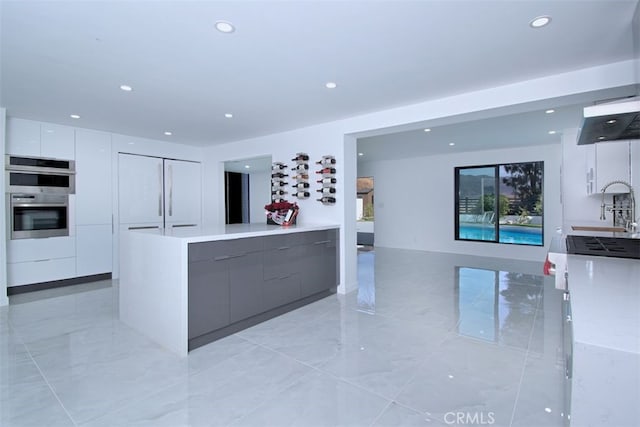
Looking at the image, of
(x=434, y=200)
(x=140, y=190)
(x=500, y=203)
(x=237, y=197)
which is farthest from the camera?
(x=237, y=197)

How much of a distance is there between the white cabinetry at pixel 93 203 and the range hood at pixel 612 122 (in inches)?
229

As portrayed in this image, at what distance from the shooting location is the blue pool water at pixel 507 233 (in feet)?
22.0

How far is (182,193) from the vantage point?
5941 mm

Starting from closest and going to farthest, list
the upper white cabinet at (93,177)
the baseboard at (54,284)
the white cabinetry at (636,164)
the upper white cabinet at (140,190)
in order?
the white cabinetry at (636,164) → the baseboard at (54,284) → the upper white cabinet at (93,177) → the upper white cabinet at (140,190)

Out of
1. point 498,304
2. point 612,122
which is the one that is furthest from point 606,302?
point 498,304

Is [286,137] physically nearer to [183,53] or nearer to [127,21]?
[183,53]

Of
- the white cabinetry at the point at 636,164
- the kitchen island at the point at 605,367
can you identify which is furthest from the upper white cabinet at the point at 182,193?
the white cabinetry at the point at 636,164

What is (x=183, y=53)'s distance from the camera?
2.35m

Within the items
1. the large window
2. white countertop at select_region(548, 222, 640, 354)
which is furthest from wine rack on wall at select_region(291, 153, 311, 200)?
the large window

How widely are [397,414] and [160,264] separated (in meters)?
2.07

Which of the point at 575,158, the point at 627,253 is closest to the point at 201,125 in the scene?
the point at 627,253

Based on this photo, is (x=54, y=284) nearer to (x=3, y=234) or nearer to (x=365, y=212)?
(x=3, y=234)

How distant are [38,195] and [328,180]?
3.97m

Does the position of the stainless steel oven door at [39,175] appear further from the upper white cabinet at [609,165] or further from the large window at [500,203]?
the large window at [500,203]
